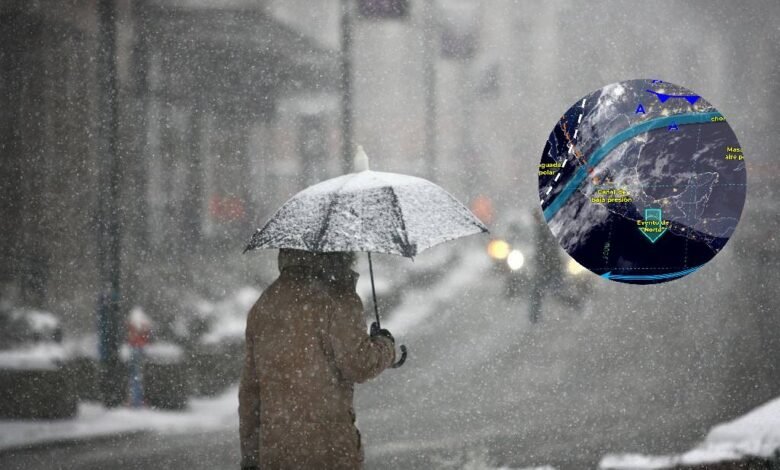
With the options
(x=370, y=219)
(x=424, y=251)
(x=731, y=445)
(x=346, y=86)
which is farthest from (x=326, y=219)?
(x=731, y=445)

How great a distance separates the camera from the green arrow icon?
5254 mm

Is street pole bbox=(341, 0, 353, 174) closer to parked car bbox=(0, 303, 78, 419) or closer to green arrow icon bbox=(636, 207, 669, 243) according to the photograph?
green arrow icon bbox=(636, 207, 669, 243)

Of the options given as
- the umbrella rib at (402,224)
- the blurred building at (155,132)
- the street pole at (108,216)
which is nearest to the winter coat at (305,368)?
the umbrella rib at (402,224)

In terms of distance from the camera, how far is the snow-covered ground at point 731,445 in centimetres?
555

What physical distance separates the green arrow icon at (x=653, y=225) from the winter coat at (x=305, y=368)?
2.73m

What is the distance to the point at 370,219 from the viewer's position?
307cm

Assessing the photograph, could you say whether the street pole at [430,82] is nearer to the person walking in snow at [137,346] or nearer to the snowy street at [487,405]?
the snowy street at [487,405]

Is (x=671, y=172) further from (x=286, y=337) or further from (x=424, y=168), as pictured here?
(x=286, y=337)

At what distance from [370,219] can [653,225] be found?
2.85 meters

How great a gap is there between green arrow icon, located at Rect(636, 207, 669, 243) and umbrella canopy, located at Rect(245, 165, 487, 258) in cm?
241

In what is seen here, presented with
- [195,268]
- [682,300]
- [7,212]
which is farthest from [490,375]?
[7,212]

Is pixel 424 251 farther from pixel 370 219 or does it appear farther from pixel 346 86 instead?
pixel 370 219

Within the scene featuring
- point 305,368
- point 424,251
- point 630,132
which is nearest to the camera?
point 305,368

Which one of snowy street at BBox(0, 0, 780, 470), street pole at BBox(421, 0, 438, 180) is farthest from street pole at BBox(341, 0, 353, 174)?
street pole at BBox(421, 0, 438, 180)
